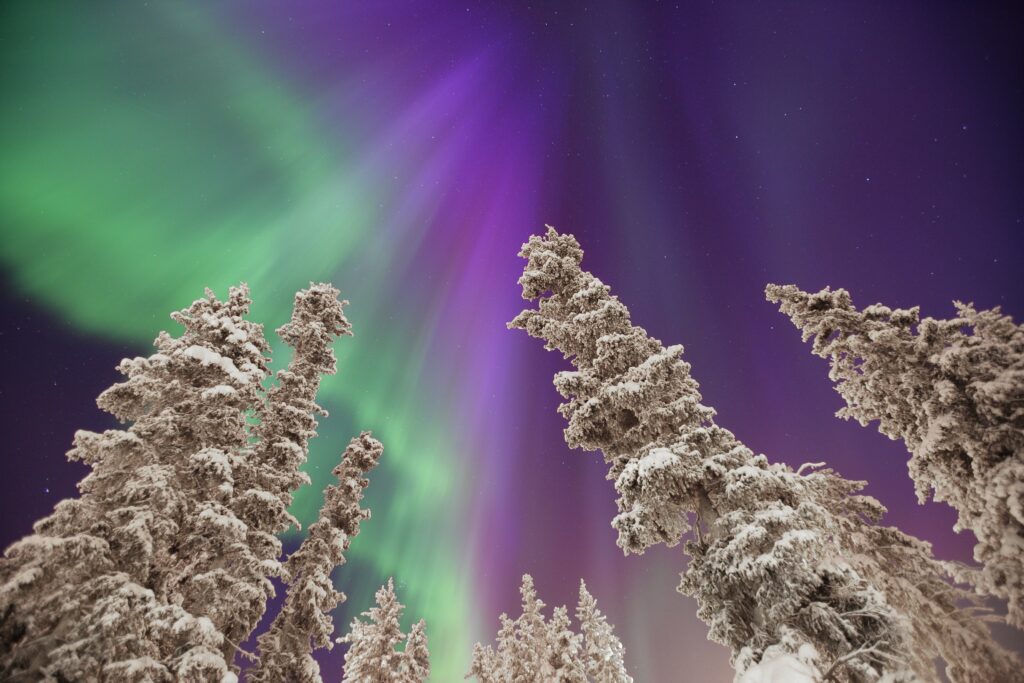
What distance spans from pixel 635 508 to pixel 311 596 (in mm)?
12518

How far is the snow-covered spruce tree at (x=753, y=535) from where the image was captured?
848 cm

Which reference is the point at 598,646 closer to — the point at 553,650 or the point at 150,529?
the point at 553,650

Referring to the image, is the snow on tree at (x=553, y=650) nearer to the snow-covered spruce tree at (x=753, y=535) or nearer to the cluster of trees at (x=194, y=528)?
the cluster of trees at (x=194, y=528)

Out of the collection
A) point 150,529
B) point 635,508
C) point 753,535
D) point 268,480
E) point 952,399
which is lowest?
point 150,529

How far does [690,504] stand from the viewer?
36.7 feet

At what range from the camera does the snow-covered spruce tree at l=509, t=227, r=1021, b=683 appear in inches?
334

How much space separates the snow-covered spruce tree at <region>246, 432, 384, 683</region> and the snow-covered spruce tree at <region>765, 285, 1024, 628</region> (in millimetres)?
18178

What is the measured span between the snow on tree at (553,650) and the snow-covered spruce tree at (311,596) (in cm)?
1953

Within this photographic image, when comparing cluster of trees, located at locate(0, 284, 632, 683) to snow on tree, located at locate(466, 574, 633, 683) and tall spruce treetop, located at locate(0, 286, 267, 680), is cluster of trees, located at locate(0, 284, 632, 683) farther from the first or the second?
snow on tree, located at locate(466, 574, 633, 683)

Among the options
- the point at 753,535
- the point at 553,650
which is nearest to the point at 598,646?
the point at 553,650

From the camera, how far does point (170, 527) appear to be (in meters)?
12.2

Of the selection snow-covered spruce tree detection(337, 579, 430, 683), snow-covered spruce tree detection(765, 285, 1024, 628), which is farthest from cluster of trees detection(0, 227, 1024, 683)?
snow-covered spruce tree detection(337, 579, 430, 683)

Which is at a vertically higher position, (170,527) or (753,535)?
(753,535)

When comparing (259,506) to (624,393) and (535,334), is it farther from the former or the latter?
(624,393)
